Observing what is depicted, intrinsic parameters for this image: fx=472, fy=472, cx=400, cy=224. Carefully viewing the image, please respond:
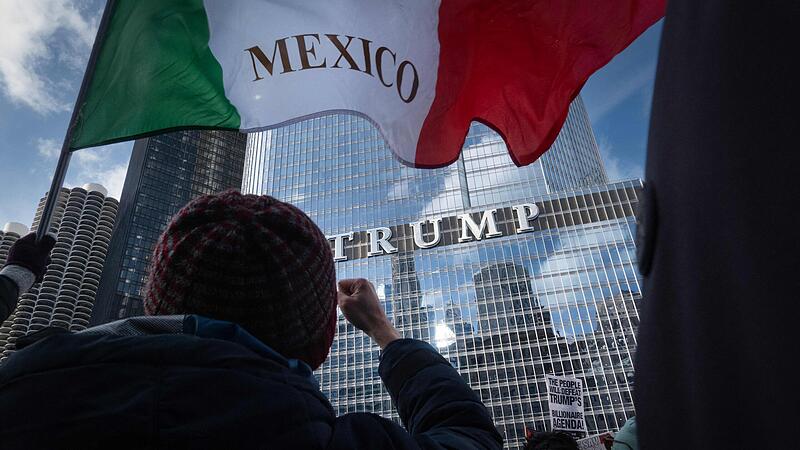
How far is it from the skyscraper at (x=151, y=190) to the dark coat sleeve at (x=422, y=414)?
108m

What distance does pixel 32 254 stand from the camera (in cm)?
336

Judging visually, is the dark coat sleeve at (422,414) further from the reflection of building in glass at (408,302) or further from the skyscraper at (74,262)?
the skyscraper at (74,262)

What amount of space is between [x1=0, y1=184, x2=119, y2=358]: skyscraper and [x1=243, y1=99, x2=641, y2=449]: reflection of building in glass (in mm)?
60912

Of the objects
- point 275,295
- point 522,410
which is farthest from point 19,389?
point 522,410

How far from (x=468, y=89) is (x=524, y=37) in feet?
2.14

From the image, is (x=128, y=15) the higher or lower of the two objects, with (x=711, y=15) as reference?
higher

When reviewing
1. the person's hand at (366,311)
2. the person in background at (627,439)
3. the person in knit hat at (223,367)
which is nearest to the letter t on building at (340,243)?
the person in background at (627,439)

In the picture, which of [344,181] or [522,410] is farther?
[344,181]

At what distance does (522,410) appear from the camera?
61188 mm

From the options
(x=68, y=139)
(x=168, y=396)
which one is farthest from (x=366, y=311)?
(x=68, y=139)

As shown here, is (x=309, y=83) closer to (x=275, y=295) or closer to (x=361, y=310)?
(x=361, y=310)

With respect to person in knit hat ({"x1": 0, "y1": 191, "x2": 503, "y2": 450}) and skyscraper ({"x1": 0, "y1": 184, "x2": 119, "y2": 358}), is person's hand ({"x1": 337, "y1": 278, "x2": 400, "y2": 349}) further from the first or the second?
skyscraper ({"x1": 0, "y1": 184, "x2": 119, "y2": 358})

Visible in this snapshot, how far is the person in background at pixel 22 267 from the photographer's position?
2.94m

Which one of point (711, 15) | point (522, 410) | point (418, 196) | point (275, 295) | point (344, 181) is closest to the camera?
point (711, 15)
